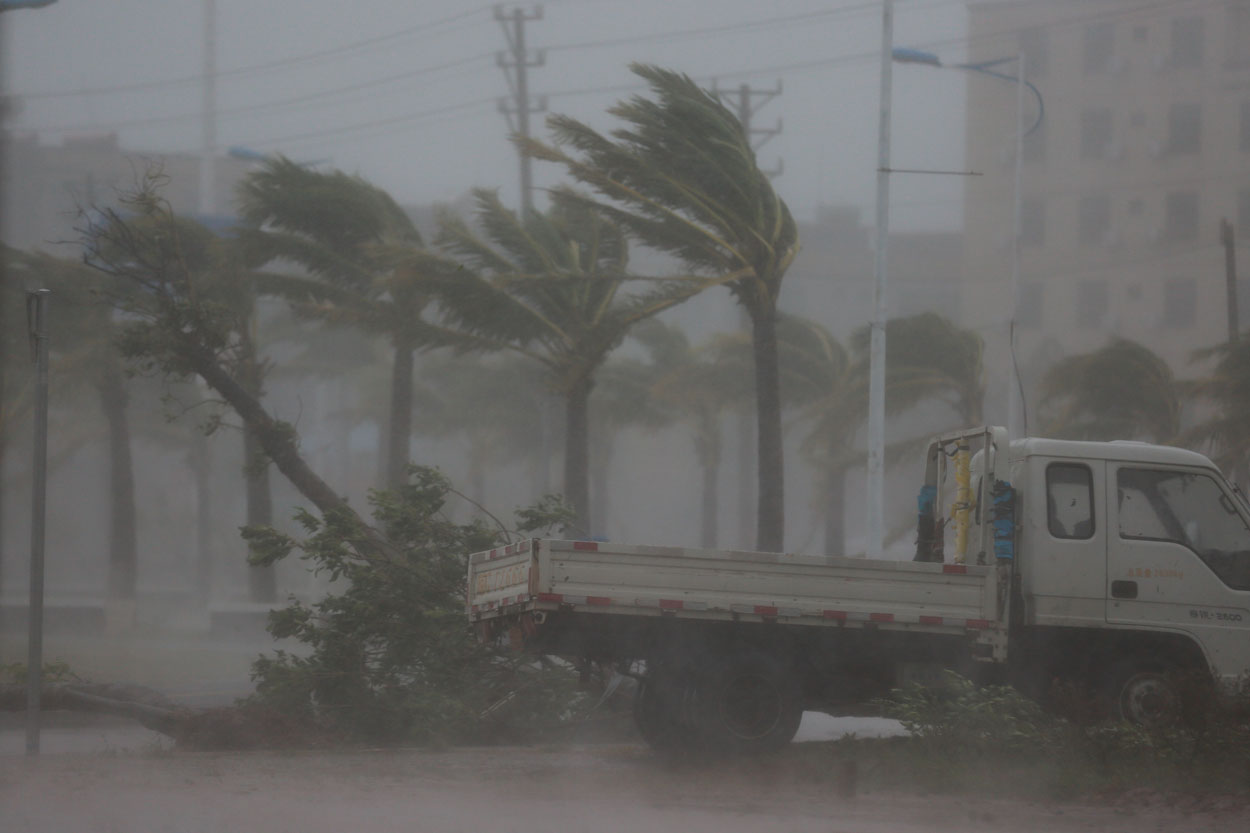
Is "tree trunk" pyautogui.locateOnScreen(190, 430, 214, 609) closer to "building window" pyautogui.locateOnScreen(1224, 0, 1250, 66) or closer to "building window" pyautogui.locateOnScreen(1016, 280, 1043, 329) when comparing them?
"building window" pyautogui.locateOnScreen(1016, 280, 1043, 329)

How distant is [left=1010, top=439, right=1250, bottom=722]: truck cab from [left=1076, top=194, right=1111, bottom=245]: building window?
4563 centimetres

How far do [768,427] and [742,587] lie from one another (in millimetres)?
11386

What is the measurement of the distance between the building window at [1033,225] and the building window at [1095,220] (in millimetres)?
1356

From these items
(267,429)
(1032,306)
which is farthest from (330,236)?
(1032,306)

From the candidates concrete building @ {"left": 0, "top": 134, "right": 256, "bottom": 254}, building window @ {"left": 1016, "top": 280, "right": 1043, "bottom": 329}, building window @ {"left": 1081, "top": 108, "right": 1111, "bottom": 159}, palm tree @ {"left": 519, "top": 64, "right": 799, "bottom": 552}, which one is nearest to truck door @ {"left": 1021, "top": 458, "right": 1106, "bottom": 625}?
palm tree @ {"left": 519, "top": 64, "right": 799, "bottom": 552}

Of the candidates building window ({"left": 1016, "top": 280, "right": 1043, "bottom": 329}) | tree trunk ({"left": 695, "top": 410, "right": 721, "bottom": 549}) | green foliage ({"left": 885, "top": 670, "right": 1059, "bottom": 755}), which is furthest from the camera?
building window ({"left": 1016, "top": 280, "right": 1043, "bottom": 329})

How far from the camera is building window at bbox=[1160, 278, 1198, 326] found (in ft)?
171

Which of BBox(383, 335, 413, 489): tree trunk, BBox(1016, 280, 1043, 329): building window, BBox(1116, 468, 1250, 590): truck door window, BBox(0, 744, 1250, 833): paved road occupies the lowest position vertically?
BBox(0, 744, 1250, 833): paved road

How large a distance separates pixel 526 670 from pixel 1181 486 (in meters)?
5.44

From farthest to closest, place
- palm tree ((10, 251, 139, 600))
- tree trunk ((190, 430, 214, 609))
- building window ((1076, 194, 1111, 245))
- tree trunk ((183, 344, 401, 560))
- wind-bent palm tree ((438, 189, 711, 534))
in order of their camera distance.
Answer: building window ((1076, 194, 1111, 245)) → tree trunk ((190, 430, 214, 609)) → palm tree ((10, 251, 139, 600)) → wind-bent palm tree ((438, 189, 711, 534)) → tree trunk ((183, 344, 401, 560))

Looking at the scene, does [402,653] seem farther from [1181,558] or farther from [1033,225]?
[1033,225]

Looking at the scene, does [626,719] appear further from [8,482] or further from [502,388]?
[502,388]

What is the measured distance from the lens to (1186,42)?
177ft

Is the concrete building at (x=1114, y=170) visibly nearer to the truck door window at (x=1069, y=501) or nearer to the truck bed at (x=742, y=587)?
the truck door window at (x=1069, y=501)
